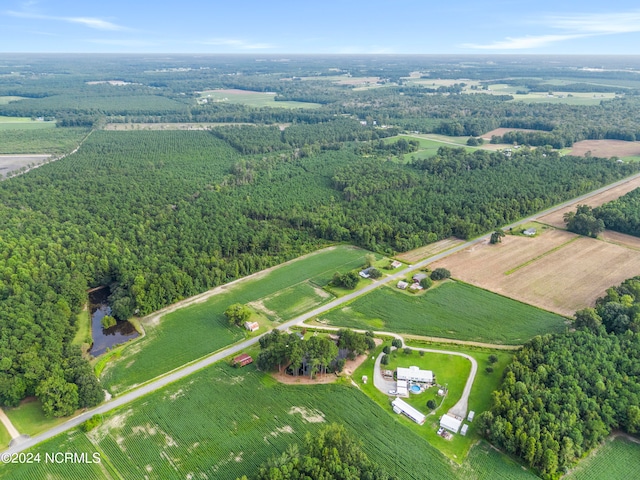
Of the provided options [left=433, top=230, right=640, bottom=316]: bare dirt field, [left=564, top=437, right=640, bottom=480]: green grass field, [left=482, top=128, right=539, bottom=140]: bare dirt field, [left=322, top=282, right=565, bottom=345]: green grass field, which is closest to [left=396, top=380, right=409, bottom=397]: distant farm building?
[left=322, top=282, right=565, bottom=345]: green grass field

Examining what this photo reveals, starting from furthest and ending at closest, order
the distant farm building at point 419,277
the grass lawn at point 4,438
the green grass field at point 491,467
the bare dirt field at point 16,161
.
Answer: the bare dirt field at point 16,161 < the distant farm building at point 419,277 < the grass lawn at point 4,438 < the green grass field at point 491,467

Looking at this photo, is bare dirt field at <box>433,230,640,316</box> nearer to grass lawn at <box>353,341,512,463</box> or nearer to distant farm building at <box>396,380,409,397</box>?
grass lawn at <box>353,341,512,463</box>

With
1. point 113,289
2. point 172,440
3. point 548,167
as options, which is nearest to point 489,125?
point 548,167

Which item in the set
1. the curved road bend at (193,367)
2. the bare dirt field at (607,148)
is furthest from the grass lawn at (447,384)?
the bare dirt field at (607,148)

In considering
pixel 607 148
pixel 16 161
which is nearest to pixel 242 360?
pixel 16 161

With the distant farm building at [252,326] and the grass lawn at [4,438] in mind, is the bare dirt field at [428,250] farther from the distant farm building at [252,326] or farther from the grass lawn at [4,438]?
the grass lawn at [4,438]

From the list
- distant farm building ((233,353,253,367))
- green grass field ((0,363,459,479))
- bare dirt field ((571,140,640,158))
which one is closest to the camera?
green grass field ((0,363,459,479))
